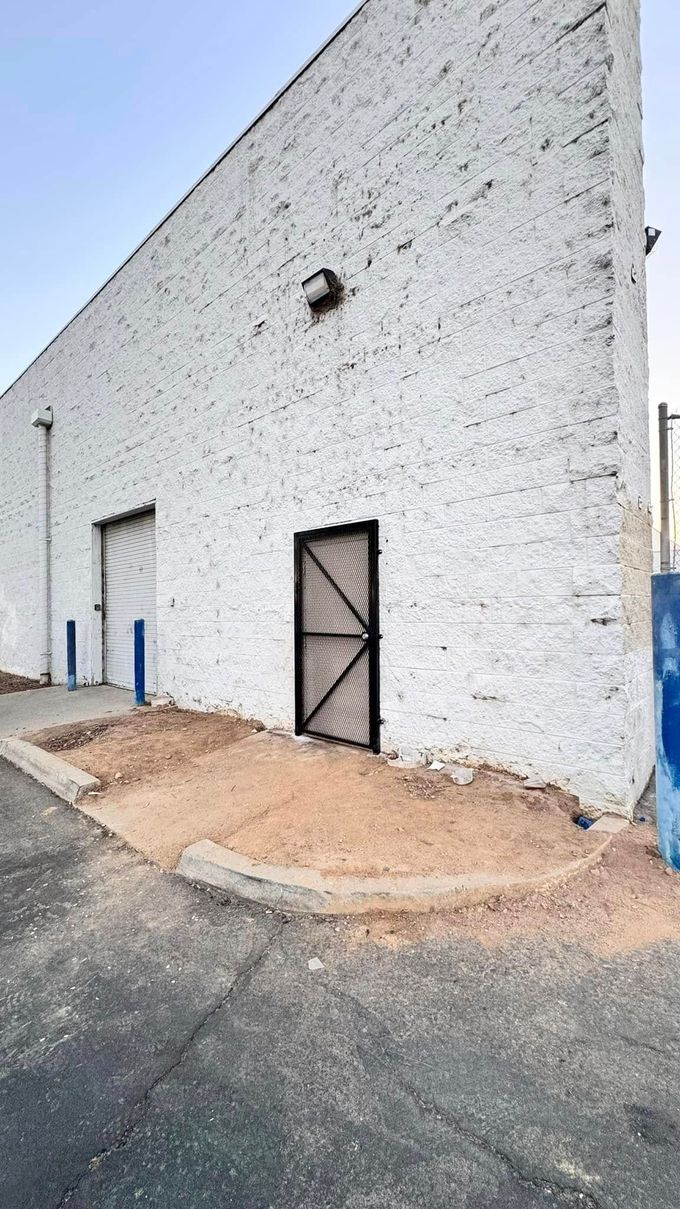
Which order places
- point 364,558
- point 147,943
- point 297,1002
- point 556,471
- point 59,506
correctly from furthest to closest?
point 59,506 → point 364,558 → point 556,471 → point 147,943 → point 297,1002

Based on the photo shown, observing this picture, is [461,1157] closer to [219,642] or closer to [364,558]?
[364,558]

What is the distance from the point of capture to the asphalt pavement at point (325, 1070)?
1.30 meters

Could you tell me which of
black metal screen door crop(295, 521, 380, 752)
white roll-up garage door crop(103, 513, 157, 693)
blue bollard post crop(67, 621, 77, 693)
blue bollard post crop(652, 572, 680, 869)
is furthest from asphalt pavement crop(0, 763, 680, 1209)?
blue bollard post crop(67, 621, 77, 693)

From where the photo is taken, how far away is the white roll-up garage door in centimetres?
829

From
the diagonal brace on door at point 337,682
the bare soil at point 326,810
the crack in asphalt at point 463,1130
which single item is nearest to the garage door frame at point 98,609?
the bare soil at point 326,810

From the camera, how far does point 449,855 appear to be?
2684 millimetres

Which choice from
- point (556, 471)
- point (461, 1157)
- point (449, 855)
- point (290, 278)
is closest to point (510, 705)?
point (449, 855)

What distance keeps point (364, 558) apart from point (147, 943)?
3.33 metres

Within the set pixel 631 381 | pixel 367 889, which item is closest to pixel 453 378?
pixel 631 381

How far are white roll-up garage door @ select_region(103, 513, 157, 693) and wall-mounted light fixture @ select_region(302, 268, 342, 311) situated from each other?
4574mm

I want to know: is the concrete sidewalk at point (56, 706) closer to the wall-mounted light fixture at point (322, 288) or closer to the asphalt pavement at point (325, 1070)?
the asphalt pavement at point (325, 1070)

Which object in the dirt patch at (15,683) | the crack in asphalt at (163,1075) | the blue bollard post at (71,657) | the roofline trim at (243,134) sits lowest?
the dirt patch at (15,683)

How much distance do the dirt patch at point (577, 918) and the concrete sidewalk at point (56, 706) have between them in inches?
226

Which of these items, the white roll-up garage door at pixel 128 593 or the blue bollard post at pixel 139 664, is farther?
the white roll-up garage door at pixel 128 593
